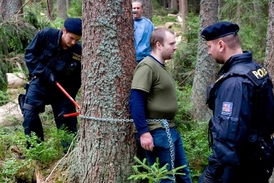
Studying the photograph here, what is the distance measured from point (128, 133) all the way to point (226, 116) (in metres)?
1.40

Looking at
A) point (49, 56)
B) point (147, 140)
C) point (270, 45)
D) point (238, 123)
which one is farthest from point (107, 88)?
point (270, 45)

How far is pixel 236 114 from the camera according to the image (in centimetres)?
287

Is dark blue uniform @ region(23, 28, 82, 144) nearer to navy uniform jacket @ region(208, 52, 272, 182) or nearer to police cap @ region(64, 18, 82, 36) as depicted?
police cap @ region(64, 18, 82, 36)

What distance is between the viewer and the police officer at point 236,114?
9.47ft

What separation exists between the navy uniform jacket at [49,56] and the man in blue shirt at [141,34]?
3.15 ft

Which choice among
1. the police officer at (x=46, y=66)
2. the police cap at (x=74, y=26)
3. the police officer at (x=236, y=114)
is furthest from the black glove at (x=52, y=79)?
the police officer at (x=236, y=114)

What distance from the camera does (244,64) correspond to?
3072 mm

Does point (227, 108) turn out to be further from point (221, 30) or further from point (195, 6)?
point (195, 6)

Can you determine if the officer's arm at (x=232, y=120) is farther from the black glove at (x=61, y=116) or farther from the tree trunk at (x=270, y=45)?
the tree trunk at (x=270, y=45)

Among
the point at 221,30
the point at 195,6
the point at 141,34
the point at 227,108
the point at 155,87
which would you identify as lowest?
the point at 227,108

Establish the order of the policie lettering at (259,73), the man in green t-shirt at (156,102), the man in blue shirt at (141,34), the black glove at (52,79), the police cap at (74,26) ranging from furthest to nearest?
the man in blue shirt at (141,34) → the black glove at (52,79) → the police cap at (74,26) → the man in green t-shirt at (156,102) → the policie lettering at (259,73)

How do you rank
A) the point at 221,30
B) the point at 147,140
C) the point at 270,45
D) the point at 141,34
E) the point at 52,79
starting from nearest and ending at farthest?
the point at 221,30, the point at 147,140, the point at 52,79, the point at 141,34, the point at 270,45

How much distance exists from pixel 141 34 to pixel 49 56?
4.84 ft

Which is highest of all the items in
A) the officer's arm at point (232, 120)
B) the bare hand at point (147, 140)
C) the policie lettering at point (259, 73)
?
the policie lettering at point (259, 73)
